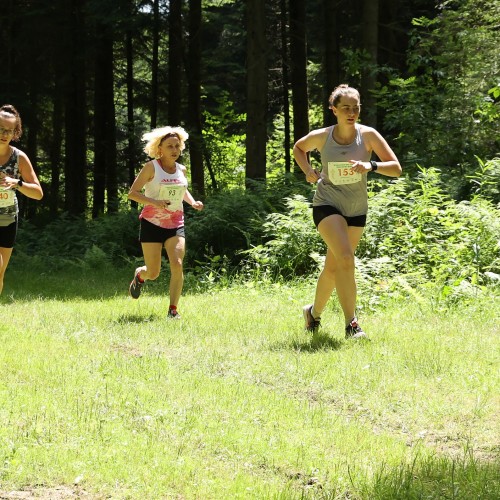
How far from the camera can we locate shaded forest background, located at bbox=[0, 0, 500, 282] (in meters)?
16.6

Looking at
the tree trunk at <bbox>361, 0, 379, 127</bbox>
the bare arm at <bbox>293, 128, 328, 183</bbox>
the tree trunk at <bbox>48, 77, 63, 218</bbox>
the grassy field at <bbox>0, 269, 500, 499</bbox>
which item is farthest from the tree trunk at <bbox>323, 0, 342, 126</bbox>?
the bare arm at <bbox>293, 128, 328, 183</bbox>

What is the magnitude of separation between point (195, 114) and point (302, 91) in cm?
319

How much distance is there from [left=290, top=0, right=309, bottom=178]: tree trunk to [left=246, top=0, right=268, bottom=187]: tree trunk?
4.81 metres

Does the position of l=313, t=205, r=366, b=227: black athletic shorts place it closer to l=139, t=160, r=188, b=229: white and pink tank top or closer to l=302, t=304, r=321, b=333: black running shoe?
l=302, t=304, r=321, b=333: black running shoe

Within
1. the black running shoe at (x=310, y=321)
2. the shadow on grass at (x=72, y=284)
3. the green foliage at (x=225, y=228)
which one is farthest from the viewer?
the green foliage at (x=225, y=228)

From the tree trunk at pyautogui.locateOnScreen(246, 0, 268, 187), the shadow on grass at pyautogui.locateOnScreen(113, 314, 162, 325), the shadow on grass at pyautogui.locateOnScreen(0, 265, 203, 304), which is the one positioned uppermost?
the tree trunk at pyautogui.locateOnScreen(246, 0, 268, 187)

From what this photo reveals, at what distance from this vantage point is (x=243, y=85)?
37.1 meters

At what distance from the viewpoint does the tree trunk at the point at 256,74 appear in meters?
18.0

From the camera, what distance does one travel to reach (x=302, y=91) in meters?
23.7

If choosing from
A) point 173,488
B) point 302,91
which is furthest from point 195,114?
point 173,488

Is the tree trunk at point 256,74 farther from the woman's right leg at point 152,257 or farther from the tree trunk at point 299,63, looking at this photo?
the woman's right leg at point 152,257

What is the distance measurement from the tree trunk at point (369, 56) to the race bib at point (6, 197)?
1091cm

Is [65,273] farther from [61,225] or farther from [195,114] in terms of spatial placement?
[195,114]

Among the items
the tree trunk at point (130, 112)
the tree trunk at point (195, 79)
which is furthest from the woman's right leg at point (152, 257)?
the tree trunk at point (130, 112)
